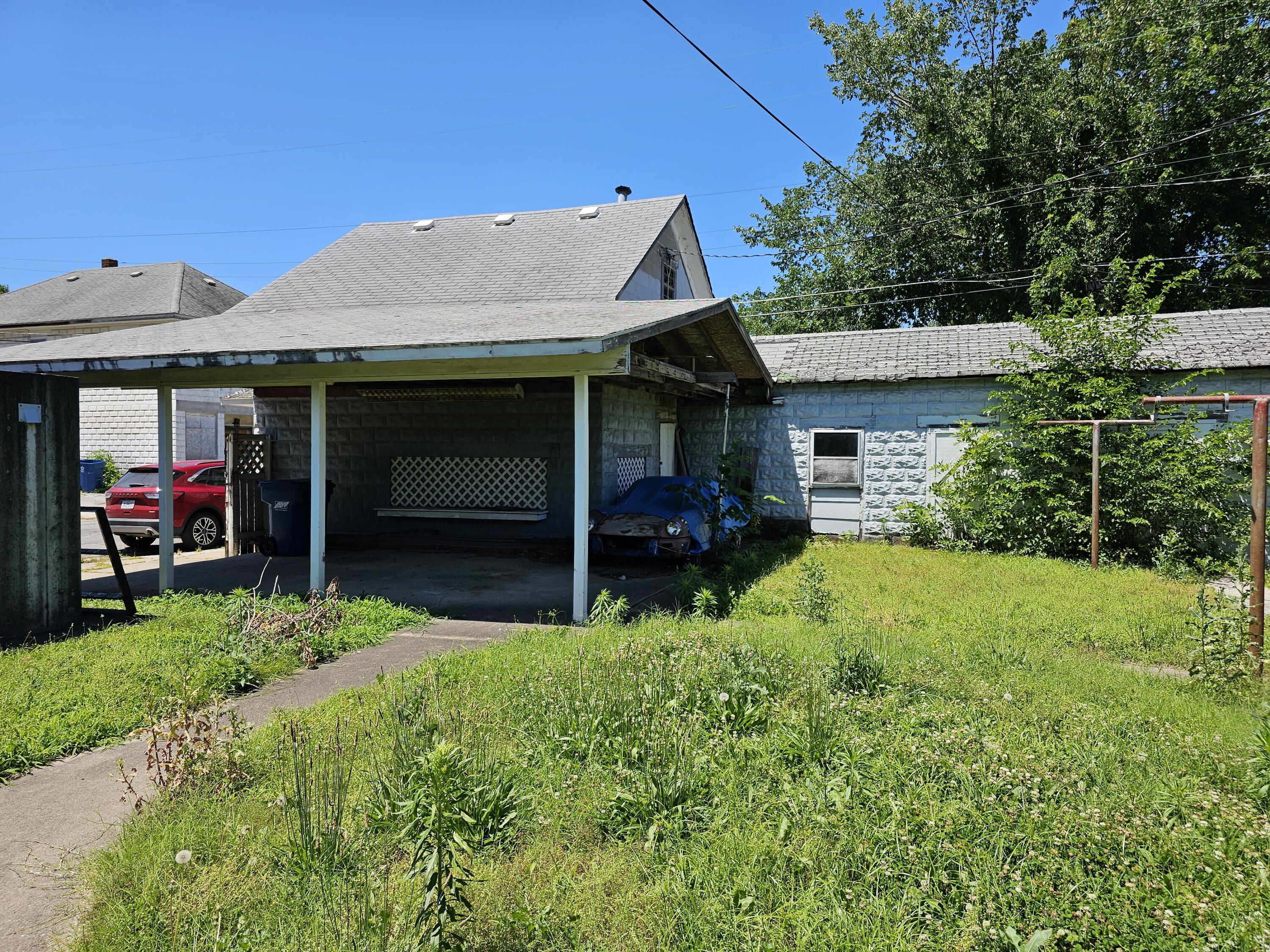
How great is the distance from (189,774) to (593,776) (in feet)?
6.30

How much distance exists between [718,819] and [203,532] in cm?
1335

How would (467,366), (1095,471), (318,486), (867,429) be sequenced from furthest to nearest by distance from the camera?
(867,429) < (1095,471) < (318,486) < (467,366)

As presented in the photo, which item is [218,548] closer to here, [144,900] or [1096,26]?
[144,900]

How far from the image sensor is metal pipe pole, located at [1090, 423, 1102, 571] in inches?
421

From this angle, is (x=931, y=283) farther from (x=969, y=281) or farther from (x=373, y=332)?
(x=373, y=332)

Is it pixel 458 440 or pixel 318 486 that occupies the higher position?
pixel 458 440

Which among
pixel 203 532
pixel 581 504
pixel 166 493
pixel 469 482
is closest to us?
pixel 581 504

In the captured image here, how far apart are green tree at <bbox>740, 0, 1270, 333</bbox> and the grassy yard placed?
17561 millimetres

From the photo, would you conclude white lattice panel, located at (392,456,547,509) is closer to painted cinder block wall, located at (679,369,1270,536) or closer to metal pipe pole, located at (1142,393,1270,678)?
painted cinder block wall, located at (679,369,1270,536)

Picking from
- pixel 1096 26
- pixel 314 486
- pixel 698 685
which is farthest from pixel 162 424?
pixel 1096 26

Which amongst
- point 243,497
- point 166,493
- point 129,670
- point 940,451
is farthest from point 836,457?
point 129,670

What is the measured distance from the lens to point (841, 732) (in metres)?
4.20

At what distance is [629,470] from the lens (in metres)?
13.8

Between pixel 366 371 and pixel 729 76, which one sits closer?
pixel 366 371
